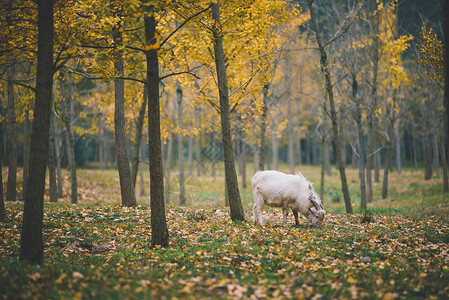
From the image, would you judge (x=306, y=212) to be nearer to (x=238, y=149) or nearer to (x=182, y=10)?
(x=182, y=10)

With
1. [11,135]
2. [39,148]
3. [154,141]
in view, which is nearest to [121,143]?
[11,135]

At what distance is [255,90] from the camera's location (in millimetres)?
14422

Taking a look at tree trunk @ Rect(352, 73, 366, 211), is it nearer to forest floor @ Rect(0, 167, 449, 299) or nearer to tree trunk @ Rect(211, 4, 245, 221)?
forest floor @ Rect(0, 167, 449, 299)

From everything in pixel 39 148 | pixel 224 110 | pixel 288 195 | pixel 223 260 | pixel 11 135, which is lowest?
pixel 223 260

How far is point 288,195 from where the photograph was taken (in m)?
10.0

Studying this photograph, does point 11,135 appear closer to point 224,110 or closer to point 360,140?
point 224,110

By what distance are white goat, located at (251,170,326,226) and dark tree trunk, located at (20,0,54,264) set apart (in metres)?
6.44

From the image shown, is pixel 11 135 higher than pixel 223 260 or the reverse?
higher

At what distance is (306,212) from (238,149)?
50.1ft

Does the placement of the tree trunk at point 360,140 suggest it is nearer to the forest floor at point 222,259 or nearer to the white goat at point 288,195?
the forest floor at point 222,259

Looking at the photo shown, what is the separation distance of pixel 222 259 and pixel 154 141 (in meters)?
2.96

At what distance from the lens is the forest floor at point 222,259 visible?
4.79 m

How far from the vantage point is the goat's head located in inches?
385

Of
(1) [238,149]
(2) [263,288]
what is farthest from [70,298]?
(1) [238,149]
